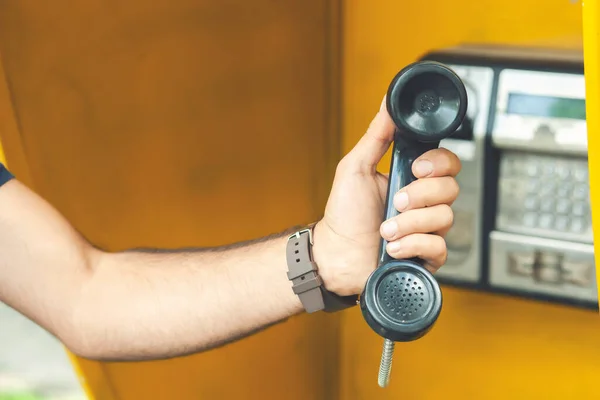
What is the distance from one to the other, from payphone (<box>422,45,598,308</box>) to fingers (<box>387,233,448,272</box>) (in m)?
0.29

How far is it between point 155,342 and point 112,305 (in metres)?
0.07

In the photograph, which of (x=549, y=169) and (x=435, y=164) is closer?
(x=435, y=164)

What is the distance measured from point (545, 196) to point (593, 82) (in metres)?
0.53

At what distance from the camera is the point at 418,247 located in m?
0.80

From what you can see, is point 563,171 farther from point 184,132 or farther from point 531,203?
point 184,132

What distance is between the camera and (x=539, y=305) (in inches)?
49.0

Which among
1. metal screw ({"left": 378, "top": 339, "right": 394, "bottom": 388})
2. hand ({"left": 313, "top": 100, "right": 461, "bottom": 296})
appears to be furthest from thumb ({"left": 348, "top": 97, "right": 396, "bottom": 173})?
metal screw ({"left": 378, "top": 339, "right": 394, "bottom": 388})

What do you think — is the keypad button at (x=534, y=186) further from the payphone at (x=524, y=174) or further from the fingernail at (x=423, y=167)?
the fingernail at (x=423, y=167)

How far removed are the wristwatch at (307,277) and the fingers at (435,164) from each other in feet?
0.61

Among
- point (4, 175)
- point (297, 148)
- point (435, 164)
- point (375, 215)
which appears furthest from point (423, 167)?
point (297, 148)

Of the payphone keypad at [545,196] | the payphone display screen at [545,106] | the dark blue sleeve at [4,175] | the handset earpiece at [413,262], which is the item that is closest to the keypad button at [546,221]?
the payphone keypad at [545,196]

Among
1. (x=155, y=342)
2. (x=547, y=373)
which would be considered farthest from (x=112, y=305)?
(x=547, y=373)

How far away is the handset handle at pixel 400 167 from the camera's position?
0.80 m

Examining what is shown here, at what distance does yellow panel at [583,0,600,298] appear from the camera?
1.75 feet
